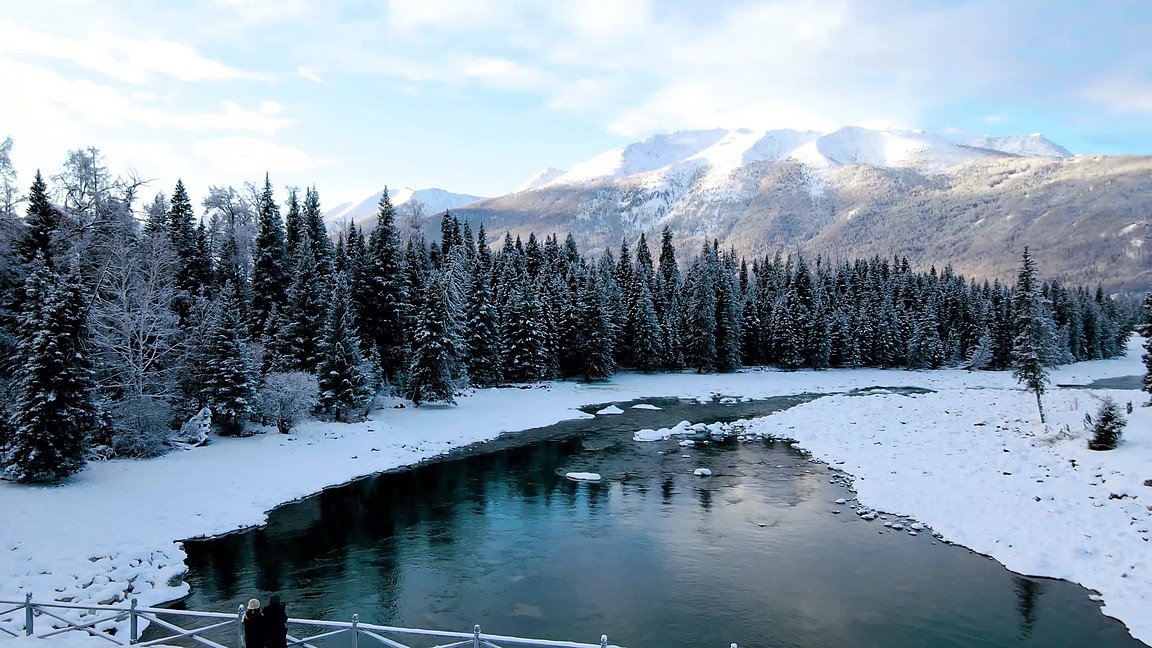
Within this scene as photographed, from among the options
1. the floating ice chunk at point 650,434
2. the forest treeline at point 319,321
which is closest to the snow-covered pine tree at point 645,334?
the forest treeline at point 319,321

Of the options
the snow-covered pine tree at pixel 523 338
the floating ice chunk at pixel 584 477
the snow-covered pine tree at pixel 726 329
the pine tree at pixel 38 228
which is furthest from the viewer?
the snow-covered pine tree at pixel 726 329

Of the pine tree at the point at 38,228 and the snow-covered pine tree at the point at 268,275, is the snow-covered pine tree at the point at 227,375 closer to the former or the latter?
the pine tree at the point at 38,228

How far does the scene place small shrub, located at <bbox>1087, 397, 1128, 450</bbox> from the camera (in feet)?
92.7

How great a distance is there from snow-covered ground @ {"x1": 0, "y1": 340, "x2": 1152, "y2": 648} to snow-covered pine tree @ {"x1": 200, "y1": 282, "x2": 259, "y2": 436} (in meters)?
2.17

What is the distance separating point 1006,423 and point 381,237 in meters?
47.9

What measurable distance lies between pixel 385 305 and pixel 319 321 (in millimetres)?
8518

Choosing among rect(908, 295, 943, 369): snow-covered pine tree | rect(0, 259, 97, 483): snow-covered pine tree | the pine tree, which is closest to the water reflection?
rect(0, 259, 97, 483): snow-covered pine tree

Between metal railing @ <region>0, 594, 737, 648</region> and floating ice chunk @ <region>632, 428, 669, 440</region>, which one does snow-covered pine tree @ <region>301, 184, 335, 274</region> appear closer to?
floating ice chunk @ <region>632, 428, 669, 440</region>

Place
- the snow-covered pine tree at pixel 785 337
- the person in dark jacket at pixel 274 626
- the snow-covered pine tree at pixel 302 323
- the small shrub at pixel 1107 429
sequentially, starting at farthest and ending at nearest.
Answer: the snow-covered pine tree at pixel 785 337 → the snow-covered pine tree at pixel 302 323 → the small shrub at pixel 1107 429 → the person in dark jacket at pixel 274 626

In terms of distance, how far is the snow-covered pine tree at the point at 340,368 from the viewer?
148 feet

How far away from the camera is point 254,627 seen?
1125 cm

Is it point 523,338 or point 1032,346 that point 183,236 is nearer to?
point 523,338

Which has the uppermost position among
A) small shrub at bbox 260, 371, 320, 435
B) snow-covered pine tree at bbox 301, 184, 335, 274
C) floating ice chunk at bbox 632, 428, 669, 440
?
snow-covered pine tree at bbox 301, 184, 335, 274

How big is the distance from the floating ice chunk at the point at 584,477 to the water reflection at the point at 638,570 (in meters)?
0.73
